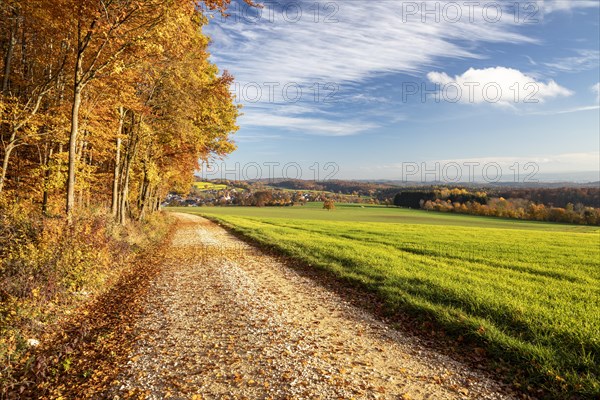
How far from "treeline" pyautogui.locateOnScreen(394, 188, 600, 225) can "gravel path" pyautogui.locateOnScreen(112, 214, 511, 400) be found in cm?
7603

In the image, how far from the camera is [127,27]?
10.8m

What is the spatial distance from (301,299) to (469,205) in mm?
86258

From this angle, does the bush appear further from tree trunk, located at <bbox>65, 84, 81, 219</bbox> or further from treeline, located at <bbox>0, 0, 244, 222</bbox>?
treeline, located at <bbox>0, 0, 244, 222</bbox>

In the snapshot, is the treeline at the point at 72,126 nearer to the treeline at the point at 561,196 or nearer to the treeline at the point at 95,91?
the treeline at the point at 95,91

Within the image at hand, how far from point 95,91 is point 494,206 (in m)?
83.9

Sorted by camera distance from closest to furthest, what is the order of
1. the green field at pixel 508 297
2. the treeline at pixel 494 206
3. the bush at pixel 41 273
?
the green field at pixel 508 297
the bush at pixel 41 273
the treeline at pixel 494 206

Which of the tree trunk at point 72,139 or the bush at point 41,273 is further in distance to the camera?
the tree trunk at point 72,139

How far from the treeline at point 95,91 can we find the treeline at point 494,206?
72.1 m

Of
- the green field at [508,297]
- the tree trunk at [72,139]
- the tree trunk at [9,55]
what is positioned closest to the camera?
the green field at [508,297]

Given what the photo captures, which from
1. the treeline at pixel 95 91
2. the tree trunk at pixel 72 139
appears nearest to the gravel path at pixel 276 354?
the tree trunk at pixel 72 139

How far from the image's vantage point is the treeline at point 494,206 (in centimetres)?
6394

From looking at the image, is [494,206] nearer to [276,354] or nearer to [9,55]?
[276,354]

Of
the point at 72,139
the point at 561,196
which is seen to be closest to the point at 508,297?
the point at 72,139

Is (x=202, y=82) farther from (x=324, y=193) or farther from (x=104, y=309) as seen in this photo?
(x=324, y=193)
